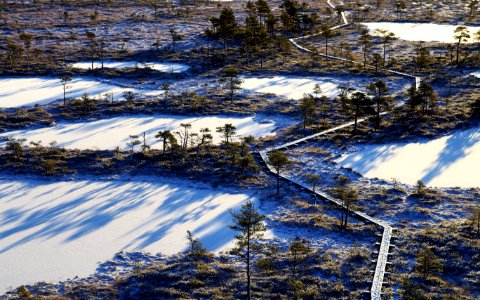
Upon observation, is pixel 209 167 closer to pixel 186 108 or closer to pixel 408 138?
pixel 186 108

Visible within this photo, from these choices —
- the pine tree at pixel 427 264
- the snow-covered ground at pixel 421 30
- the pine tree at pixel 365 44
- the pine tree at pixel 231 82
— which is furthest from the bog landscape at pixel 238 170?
the snow-covered ground at pixel 421 30

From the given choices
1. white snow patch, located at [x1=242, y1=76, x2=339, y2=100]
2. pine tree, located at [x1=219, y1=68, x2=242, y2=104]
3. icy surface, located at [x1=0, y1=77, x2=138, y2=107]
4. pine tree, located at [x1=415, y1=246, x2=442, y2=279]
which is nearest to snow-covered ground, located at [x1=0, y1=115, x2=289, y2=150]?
pine tree, located at [x1=219, y1=68, x2=242, y2=104]

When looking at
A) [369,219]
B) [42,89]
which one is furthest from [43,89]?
[369,219]

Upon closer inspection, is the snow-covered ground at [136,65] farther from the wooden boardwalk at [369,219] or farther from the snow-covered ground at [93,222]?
the snow-covered ground at [93,222]

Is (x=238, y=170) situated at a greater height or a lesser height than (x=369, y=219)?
greater

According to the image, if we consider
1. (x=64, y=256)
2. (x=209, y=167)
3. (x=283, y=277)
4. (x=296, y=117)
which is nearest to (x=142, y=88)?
(x=296, y=117)

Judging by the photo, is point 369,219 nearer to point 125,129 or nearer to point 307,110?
point 307,110
